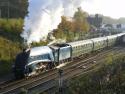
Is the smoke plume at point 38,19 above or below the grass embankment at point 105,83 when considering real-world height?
above

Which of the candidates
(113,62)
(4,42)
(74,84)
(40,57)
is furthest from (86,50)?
(74,84)

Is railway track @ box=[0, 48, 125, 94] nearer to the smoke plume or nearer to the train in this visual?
the train

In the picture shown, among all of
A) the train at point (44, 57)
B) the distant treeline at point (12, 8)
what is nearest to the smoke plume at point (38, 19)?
the train at point (44, 57)

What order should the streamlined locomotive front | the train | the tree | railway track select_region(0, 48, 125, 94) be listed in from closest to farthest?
railway track select_region(0, 48, 125, 94), the streamlined locomotive front, the train, the tree

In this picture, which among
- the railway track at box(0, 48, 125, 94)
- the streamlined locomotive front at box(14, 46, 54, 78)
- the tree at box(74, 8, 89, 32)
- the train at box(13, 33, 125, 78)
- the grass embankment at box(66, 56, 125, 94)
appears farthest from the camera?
the tree at box(74, 8, 89, 32)

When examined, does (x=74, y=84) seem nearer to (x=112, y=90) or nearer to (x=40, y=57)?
(x=112, y=90)

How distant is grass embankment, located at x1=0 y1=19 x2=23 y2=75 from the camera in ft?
127

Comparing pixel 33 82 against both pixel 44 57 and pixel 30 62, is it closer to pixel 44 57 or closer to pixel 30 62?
pixel 30 62

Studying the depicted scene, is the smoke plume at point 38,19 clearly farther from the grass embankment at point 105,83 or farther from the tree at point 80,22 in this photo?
the tree at point 80,22

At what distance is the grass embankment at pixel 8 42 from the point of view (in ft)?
127

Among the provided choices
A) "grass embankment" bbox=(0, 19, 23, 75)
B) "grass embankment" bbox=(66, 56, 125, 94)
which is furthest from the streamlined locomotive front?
"grass embankment" bbox=(66, 56, 125, 94)

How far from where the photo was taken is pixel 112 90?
789 inches

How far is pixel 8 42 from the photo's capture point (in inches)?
1774

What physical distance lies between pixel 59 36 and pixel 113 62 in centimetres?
3149
